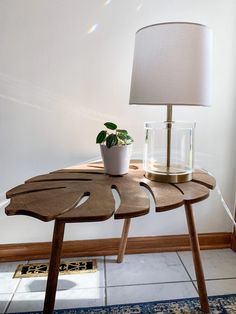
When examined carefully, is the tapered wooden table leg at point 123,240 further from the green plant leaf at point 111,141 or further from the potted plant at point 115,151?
the green plant leaf at point 111,141

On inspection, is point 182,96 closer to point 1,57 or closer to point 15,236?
point 1,57

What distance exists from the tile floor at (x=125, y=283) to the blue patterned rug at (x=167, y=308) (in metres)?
0.03

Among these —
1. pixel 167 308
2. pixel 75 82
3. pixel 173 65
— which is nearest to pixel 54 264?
pixel 167 308

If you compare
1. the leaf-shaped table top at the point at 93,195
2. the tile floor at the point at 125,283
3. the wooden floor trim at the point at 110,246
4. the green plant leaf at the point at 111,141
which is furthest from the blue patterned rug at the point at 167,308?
the green plant leaf at the point at 111,141

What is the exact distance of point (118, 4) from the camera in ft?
4.17

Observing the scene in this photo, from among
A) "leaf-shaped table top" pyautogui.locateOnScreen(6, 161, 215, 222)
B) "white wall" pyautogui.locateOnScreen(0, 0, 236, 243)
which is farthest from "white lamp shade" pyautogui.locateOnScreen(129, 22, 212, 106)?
"white wall" pyautogui.locateOnScreen(0, 0, 236, 243)

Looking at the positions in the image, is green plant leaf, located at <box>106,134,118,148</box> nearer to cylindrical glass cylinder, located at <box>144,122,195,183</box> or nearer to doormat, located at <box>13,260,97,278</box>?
cylindrical glass cylinder, located at <box>144,122,195,183</box>

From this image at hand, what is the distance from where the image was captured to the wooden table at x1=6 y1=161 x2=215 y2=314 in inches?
27.4

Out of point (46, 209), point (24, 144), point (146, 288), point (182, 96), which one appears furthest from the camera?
point (24, 144)

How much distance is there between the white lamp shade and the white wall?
46cm

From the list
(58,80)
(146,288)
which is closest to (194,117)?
(58,80)

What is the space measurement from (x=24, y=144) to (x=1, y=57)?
0.41 meters

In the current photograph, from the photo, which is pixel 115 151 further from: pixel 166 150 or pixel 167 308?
pixel 167 308

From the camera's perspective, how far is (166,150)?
1.17 m
